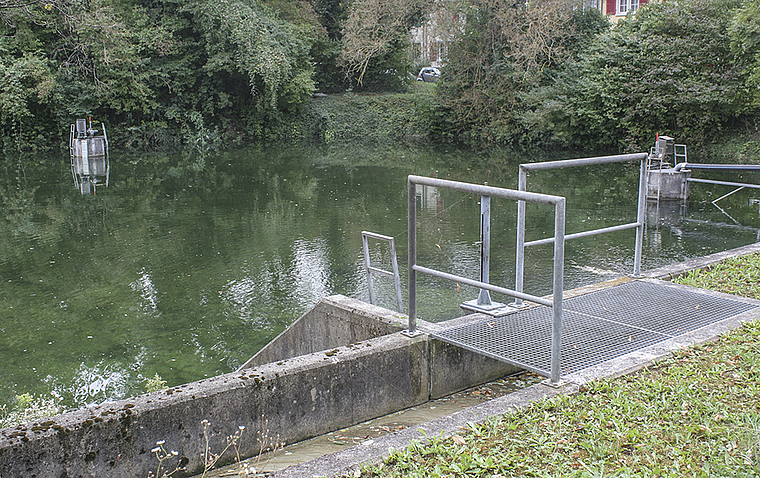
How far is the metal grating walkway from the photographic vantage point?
188 inches

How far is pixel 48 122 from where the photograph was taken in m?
31.9

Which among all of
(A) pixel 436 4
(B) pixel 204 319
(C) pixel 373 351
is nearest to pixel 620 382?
(C) pixel 373 351

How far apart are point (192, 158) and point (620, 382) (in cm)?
2669

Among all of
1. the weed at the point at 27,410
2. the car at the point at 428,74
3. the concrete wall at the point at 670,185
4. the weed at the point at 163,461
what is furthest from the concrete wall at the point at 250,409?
the car at the point at 428,74

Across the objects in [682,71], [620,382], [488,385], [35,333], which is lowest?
[35,333]

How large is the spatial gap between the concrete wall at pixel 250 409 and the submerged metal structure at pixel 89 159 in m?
18.3

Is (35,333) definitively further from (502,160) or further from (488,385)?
(502,160)

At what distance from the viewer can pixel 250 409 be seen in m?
4.39

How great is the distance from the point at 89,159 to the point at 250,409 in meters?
25.4

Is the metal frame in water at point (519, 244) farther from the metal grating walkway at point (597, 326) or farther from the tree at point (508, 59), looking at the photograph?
the tree at point (508, 59)

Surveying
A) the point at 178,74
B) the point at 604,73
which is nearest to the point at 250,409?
the point at 604,73

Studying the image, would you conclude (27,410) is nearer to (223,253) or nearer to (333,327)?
(333,327)

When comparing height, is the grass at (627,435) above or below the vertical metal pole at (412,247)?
below

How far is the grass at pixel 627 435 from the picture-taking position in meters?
3.32
